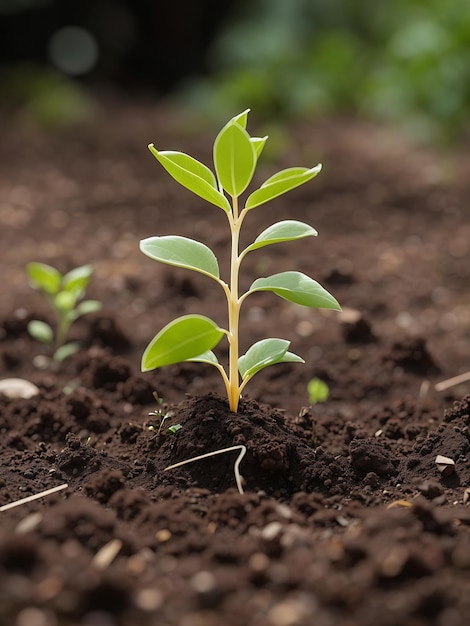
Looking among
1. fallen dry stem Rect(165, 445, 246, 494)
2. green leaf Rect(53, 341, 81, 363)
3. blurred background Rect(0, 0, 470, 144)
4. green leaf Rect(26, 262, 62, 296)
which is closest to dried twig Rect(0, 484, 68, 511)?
fallen dry stem Rect(165, 445, 246, 494)

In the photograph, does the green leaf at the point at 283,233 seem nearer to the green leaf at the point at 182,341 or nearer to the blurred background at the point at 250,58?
the green leaf at the point at 182,341

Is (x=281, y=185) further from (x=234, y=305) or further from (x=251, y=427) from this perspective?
(x=251, y=427)

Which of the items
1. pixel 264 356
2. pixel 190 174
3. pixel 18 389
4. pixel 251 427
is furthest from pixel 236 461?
pixel 18 389

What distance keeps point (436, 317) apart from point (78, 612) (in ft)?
6.97

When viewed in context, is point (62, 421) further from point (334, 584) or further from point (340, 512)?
point (334, 584)

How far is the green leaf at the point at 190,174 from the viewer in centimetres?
154

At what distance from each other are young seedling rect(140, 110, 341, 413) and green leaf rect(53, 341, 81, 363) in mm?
914

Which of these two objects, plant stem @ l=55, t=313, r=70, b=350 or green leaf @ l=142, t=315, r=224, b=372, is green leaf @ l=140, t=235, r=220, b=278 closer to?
green leaf @ l=142, t=315, r=224, b=372

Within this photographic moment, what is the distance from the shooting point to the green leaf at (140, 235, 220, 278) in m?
1.54

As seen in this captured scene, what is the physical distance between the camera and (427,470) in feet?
5.51

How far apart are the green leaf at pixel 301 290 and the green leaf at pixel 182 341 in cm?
15

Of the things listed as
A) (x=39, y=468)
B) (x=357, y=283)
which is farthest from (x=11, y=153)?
(x=39, y=468)

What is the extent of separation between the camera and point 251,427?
165cm

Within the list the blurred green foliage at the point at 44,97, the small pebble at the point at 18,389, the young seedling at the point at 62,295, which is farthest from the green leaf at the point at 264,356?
the blurred green foliage at the point at 44,97
